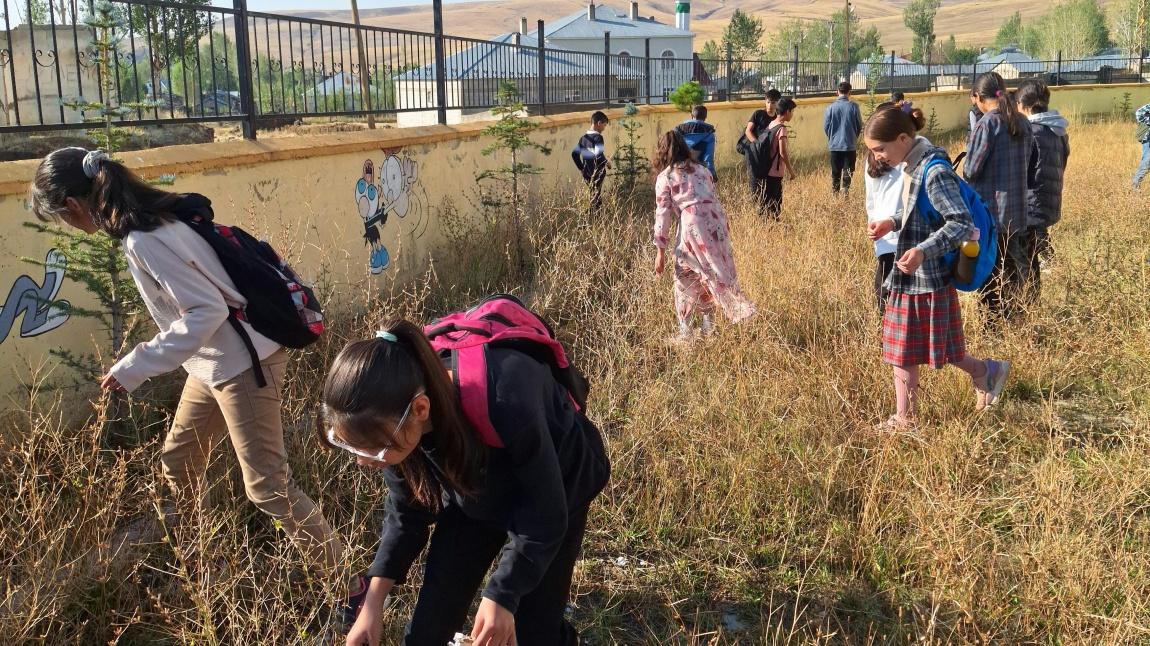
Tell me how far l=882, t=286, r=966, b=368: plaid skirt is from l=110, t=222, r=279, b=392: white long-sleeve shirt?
2796 mm

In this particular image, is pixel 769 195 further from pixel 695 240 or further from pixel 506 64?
pixel 695 240

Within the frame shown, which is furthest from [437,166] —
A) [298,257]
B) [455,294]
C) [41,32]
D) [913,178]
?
[913,178]

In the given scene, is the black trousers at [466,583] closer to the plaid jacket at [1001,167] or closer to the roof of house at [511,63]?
the plaid jacket at [1001,167]

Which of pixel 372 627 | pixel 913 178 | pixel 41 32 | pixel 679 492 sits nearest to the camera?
pixel 372 627

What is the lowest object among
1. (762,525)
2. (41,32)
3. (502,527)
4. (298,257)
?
(762,525)

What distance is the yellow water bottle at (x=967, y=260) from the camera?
3.82m

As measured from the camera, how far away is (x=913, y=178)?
12.7 feet

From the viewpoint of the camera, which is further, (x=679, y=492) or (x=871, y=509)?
(x=679, y=492)

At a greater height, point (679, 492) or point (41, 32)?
point (41, 32)

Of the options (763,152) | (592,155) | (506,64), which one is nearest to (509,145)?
(592,155)

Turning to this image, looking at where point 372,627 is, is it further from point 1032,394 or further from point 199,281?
point 1032,394

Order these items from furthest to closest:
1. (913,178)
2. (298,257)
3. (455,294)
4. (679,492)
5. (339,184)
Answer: (455,294) < (339,184) < (298,257) < (913,178) < (679,492)

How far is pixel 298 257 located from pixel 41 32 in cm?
172

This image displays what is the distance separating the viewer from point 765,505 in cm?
359
